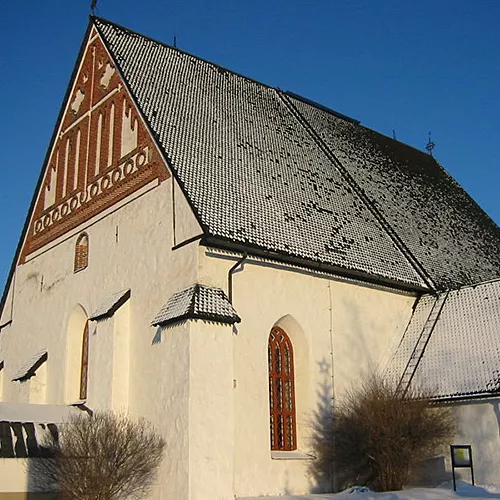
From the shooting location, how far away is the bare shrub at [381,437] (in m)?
17.3

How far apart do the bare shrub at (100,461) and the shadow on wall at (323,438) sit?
4333 mm

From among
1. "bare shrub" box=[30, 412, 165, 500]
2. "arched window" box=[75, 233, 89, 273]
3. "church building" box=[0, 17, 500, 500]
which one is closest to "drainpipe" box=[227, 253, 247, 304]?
"church building" box=[0, 17, 500, 500]

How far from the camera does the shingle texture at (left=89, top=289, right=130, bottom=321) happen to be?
18.2 meters

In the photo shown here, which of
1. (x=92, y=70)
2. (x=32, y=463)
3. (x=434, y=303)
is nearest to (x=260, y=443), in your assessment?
(x=32, y=463)

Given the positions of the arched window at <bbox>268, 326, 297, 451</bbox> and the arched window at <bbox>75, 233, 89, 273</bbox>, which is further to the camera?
the arched window at <bbox>75, 233, 89, 273</bbox>

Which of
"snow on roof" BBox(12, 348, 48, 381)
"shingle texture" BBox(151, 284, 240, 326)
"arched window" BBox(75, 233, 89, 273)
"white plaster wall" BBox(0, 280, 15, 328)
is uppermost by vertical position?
"arched window" BBox(75, 233, 89, 273)

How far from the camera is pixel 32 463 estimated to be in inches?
613

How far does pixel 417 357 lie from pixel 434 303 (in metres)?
2.10

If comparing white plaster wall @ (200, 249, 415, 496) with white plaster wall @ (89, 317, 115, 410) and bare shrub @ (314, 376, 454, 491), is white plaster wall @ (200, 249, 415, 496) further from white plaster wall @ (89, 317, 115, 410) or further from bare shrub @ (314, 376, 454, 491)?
white plaster wall @ (89, 317, 115, 410)

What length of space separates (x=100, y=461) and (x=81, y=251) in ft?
28.7

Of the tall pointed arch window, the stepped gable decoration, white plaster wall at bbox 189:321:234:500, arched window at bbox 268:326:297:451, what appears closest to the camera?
white plaster wall at bbox 189:321:234:500

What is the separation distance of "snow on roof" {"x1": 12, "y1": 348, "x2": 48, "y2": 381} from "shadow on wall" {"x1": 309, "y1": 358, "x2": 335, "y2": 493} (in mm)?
9019

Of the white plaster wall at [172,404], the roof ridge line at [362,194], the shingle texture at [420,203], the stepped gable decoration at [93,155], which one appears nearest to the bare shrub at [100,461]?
the white plaster wall at [172,404]

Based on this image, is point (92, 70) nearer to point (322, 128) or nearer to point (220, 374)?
point (322, 128)
